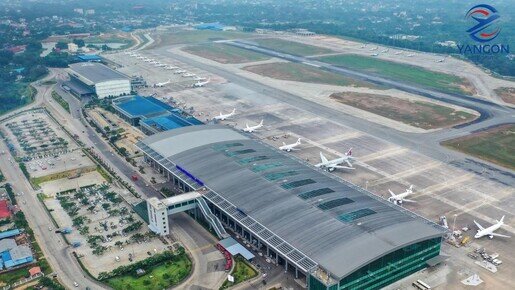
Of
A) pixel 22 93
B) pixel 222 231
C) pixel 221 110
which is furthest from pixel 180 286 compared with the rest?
pixel 22 93

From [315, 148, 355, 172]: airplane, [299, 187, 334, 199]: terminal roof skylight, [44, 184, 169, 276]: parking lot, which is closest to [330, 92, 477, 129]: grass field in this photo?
[315, 148, 355, 172]: airplane

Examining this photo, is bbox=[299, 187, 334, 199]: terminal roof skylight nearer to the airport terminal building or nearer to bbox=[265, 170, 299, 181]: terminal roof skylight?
the airport terminal building

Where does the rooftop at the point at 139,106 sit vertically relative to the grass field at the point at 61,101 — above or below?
above

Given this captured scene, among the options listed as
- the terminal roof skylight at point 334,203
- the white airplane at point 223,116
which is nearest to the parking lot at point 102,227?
the terminal roof skylight at point 334,203

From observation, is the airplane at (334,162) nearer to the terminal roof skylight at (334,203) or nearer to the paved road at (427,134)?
the paved road at (427,134)

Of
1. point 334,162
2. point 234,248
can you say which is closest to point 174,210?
point 234,248
